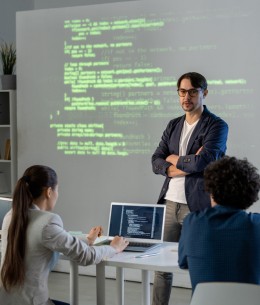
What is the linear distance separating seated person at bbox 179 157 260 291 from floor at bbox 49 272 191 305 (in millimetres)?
2474

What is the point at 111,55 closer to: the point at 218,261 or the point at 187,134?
the point at 187,134

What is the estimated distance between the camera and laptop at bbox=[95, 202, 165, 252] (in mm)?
3172

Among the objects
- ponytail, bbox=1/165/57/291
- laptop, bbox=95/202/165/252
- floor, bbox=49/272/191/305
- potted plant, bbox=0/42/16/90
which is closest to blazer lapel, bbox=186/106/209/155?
laptop, bbox=95/202/165/252

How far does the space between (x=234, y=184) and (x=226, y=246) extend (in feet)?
0.82

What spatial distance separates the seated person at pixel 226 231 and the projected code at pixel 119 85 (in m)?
2.48

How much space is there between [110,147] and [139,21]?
1146 millimetres

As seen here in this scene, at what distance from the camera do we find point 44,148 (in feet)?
18.3

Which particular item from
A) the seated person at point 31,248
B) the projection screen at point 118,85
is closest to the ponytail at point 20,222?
the seated person at point 31,248

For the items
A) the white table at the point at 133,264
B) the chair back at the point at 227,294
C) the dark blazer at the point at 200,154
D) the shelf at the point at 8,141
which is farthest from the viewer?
the shelf at the point at 8,141

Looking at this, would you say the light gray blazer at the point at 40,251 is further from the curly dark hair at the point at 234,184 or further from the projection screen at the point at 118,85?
the projection screen at the point at 118,85

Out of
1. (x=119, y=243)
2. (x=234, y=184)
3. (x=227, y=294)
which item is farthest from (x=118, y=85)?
(x=227, y=294)

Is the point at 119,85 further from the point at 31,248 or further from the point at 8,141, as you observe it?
the point at 31,248

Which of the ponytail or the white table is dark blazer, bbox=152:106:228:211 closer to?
the white table

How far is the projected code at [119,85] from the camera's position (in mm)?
4973
